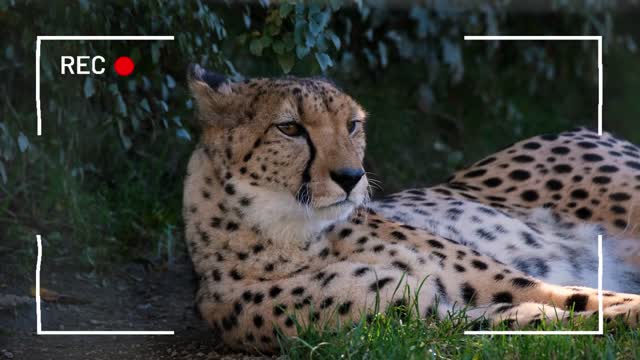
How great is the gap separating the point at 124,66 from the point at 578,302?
152 cm

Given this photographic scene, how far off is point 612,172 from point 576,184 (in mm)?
136

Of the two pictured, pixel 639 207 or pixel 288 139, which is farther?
pixel 639 207

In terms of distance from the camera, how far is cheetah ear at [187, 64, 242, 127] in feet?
11.0

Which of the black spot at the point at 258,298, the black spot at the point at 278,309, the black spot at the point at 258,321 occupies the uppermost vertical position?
the black spot at the point at 258,298

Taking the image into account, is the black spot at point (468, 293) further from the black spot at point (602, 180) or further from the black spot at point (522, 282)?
the black spot at point (602, 180)

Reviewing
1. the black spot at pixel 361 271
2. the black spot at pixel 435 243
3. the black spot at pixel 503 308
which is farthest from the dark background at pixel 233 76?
the black spot at pixel 503 308

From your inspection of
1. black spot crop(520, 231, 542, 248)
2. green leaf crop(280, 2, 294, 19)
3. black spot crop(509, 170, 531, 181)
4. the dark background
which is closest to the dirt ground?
the dark background

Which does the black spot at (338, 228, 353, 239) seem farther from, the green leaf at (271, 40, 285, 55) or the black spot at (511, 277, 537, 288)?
the green leaf at (271, 40, 285, 55)

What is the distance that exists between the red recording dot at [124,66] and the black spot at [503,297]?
130 cm

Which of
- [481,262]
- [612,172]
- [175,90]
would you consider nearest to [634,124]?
[612,172]

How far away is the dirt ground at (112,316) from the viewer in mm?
3312

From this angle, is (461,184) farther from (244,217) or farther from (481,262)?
(244,217)

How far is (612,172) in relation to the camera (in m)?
4.11

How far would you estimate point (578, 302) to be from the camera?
10.4 feet
